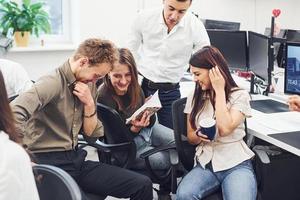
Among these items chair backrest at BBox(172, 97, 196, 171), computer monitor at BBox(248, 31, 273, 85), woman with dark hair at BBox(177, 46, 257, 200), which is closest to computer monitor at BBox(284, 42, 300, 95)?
computer monitor at BBox(248, 31, 273, 85)

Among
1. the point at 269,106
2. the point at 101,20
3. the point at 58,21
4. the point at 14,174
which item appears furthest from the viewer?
the point at 58,21

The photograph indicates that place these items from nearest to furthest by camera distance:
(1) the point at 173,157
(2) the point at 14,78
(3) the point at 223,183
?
(3) the point at 223,183 → (1) the point at 173,157 → (2) the point at 14,78

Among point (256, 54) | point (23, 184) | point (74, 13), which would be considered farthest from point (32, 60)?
point (23, 184)

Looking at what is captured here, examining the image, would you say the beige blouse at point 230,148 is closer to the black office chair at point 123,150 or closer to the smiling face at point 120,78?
the black office chair at point 123,150

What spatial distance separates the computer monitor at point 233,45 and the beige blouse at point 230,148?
1212mm

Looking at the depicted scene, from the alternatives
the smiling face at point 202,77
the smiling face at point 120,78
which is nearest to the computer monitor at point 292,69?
the smiling face at point 202,77

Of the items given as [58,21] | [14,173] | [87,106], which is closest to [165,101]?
[87,106]

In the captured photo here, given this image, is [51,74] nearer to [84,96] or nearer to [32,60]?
[84,96]

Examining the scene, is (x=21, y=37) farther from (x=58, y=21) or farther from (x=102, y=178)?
(x=102, y=178)

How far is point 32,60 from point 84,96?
2.67 m

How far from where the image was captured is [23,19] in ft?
13.0

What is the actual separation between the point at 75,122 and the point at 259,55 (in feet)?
5.19

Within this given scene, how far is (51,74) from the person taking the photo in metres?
1.67

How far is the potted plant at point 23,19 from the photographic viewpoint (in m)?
3.90
